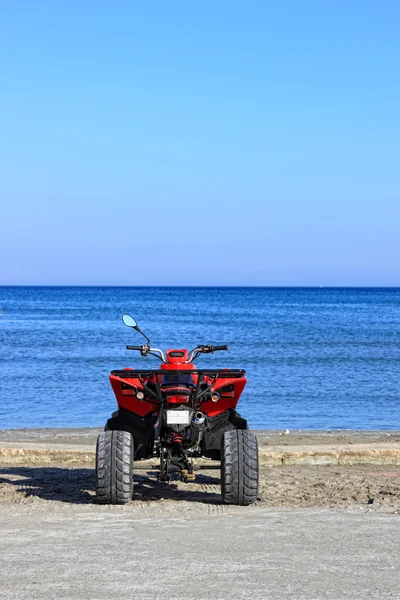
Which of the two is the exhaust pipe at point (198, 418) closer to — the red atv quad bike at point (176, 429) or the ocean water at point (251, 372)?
the red atv quad bike at point (176, 429)

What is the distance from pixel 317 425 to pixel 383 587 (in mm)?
11944

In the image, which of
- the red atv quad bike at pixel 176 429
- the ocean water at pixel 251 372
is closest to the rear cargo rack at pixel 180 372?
the red atv quad bike at pixel 176 429

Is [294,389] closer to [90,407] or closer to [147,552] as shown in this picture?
[90,407]

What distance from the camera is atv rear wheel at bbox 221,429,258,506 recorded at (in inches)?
338

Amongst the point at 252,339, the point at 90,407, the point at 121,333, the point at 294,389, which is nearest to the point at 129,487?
the point at 90,407

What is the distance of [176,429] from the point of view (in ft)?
28.3

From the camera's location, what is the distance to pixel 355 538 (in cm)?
718

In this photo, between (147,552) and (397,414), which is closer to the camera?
(147,552)

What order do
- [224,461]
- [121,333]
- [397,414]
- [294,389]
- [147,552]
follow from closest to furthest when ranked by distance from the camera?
1. [147,552]
2. [224,461]
3. [397,414]
4. [294,389]
5. [121,333]

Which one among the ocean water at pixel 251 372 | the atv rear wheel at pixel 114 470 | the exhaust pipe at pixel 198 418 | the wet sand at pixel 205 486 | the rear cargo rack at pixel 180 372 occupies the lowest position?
the ocean water at pixel 251 372

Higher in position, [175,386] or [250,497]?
[175,386]

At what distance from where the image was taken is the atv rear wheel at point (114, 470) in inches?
336

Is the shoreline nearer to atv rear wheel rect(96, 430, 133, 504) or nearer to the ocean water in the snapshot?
the ocean water

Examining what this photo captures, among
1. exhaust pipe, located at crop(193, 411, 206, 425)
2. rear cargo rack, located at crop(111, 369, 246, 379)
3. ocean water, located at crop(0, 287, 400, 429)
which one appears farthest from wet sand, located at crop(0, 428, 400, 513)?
ocean water, located at crop(0, 287, 400, 429)
